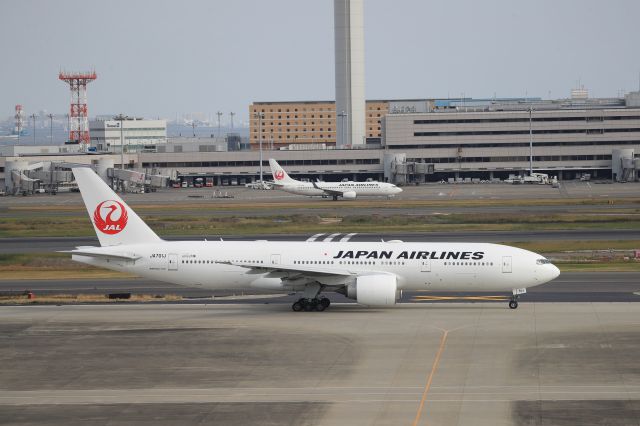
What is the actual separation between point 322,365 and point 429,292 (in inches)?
849

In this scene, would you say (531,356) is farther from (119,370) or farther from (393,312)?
(119,370)

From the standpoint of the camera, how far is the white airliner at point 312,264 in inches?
2179

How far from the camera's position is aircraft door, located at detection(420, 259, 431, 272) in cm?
5550

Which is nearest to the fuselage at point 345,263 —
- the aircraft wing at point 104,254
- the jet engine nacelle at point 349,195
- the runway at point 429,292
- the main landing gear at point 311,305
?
the aircraft wing at point 104,254

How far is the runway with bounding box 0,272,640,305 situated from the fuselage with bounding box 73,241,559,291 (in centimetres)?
353

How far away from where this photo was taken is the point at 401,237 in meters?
89.1

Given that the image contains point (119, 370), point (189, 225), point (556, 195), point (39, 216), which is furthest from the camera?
point (556, 195)

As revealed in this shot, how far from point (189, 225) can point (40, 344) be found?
180 feet

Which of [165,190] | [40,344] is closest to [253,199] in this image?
[165,190]

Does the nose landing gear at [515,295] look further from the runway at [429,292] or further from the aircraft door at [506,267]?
the runway at [429,292]

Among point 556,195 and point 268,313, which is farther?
point 556,195

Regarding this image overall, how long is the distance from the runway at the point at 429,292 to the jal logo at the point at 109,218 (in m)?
6.56

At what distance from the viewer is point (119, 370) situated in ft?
140

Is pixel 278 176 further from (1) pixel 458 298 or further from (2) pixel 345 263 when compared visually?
(2) pixel 345 263
